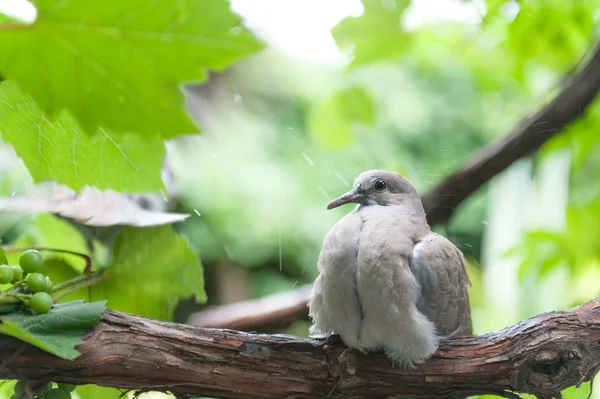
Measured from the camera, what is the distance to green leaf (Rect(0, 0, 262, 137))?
1.04 ft

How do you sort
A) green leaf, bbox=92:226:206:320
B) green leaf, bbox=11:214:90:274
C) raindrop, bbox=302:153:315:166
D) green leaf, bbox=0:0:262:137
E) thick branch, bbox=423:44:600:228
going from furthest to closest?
1. raindrop, bbox=302:153:315:166
2. thick branch, bbox=423:44:600:228
3. green leaf, bbox=11:214:90:274
4. green leaf, bbox=92:226:206:320
5. green leaf, bbox=0:0:262:137

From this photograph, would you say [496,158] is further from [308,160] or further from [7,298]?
[308,160]

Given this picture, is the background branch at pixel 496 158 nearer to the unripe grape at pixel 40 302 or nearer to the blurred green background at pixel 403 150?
the blurred green background at pixel 403 150

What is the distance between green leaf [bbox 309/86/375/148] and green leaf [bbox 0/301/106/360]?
36.7 inches

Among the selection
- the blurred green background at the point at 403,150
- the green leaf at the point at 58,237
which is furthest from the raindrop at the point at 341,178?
the green leaf at the point at 58,237

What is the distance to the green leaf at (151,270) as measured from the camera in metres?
0.75

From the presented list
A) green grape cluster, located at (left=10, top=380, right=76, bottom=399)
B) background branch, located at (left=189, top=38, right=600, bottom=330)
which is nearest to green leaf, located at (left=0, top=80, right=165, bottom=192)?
green grape cluster, located at (left=10, top=380, right=76, bottom=399)

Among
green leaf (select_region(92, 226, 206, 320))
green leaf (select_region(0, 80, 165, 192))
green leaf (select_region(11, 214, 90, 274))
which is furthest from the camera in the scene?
green leaf (select_region(11, 214, 90, 274))

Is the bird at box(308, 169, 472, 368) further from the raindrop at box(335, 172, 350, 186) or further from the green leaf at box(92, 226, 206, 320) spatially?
the raindrop at box(335, 172, 350, 186)

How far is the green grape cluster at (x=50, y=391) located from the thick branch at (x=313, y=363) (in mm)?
23

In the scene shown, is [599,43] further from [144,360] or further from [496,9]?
[144,360]

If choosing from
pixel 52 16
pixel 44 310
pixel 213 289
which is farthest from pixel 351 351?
pixel 213 289

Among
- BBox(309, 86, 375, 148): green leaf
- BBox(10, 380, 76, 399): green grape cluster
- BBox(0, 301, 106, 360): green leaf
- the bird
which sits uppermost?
BBox(309, 86, 375, 148): green leaf

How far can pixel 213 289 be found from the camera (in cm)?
198
